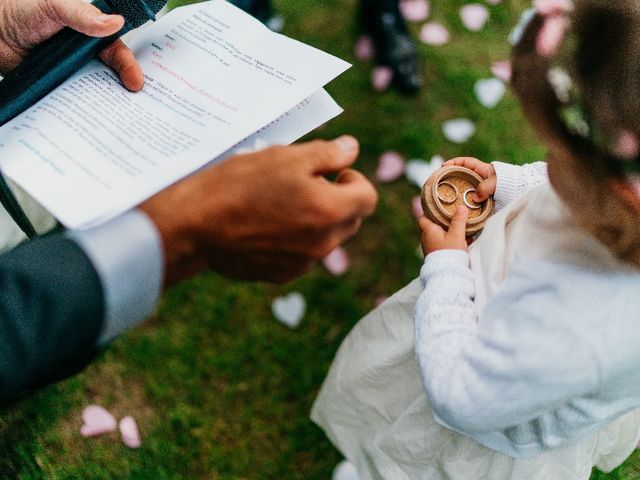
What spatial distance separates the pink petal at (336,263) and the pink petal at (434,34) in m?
1.04

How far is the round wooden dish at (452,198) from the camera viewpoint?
1.11 m

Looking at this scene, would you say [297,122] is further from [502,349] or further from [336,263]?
[336,263]

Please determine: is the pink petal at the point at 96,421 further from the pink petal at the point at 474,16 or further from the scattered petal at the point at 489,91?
the pink petal at the point at 474,16

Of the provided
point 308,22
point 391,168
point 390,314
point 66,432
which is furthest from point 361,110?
point 66,432

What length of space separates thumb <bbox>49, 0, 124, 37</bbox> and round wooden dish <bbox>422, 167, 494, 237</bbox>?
0.65m

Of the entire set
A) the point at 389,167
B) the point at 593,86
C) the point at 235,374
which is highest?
the point at 593,86

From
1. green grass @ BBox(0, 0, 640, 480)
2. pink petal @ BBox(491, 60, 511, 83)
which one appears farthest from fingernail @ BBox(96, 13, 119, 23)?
pink petal @ BBox(491, 60, 511, 83)

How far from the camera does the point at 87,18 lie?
3.54 feet

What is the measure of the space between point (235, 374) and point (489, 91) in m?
1.44

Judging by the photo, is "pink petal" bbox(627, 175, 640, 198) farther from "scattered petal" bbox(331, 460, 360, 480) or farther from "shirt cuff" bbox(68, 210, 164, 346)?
"scattered petal" bbox(331, 460, 360, 480)

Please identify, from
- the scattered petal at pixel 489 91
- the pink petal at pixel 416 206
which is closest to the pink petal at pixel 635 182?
the pink petal at pixel 416 206

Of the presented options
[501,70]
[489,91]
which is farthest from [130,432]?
[501,70]

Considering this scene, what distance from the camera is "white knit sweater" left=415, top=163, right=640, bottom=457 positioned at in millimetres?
854

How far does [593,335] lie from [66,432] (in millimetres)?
1444
